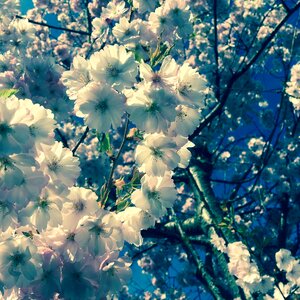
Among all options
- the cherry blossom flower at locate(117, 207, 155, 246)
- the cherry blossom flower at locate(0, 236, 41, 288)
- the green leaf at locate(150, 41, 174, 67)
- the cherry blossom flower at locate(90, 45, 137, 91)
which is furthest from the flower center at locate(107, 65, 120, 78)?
the cherry blossom flower at locate(0, 236, 41, 288)

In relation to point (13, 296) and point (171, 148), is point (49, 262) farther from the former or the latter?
point (171, 148)

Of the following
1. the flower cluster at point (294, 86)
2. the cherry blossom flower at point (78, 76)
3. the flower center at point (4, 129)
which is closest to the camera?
the flower center at point (4, 129)

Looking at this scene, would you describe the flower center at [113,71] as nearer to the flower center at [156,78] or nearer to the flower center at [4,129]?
the flower center at [156,78]

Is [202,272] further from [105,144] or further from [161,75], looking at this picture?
[161,75]

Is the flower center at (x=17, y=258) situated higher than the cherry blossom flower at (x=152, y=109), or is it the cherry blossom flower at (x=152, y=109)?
the cherry blossom flower at (x=152, y=109)

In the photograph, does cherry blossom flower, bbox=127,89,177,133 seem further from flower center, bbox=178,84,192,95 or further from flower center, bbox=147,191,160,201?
flower center, bbox=147,191,160,201

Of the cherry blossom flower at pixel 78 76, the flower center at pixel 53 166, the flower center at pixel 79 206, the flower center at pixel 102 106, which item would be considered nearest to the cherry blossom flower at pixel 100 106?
the flower center at pixel 102 106

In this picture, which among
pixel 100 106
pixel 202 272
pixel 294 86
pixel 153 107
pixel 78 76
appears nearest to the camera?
pixel 153 107

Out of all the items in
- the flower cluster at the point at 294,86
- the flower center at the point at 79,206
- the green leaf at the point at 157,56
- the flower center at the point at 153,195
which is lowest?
the flower center at the point at 79,206

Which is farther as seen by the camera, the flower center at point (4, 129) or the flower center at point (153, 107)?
the flower center at point (153, 107)

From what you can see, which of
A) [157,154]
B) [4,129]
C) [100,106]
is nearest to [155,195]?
[157,154]

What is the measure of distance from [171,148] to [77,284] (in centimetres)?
68

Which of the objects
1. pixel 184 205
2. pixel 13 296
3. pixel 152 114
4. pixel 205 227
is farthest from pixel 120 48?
pixel 184 205

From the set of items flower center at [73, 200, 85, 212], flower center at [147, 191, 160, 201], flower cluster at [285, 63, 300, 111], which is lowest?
flower center at [73, 200, 85, 212]
